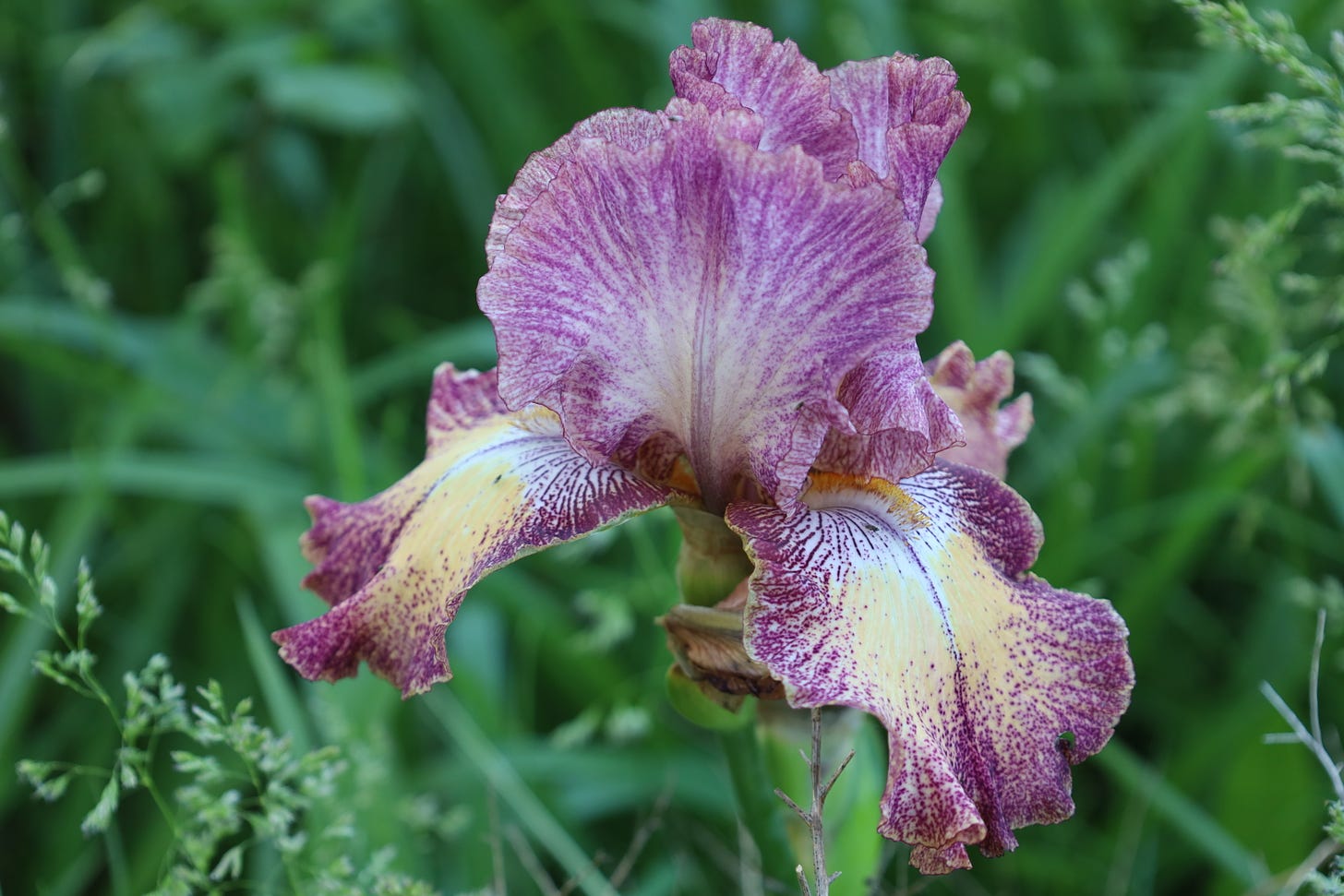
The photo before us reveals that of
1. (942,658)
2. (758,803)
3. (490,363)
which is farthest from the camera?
(490,363)

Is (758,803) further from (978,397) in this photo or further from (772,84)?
(772,84)

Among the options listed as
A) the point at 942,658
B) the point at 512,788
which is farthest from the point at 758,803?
the point at 512,788

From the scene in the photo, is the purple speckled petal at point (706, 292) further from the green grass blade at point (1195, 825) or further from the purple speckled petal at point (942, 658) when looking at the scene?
the green grass blade at point (1195, 825)

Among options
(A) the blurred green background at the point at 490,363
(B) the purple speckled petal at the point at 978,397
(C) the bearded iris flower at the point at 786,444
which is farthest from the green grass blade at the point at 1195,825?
(C) the bearded iris flower at the point at 786,444

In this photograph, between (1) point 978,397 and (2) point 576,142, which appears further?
(1) point 978,397

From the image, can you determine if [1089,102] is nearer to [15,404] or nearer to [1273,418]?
[1273,418]

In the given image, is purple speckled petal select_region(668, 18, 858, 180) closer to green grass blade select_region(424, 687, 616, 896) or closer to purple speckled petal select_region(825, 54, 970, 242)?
purple speckled petal select_region(825, 54, 970, 242)

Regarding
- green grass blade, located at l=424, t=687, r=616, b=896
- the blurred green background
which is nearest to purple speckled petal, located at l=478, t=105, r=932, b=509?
the blurred green background
